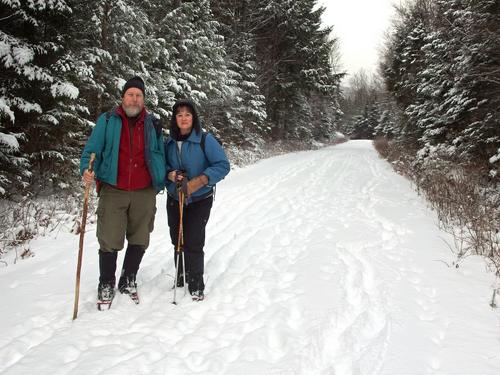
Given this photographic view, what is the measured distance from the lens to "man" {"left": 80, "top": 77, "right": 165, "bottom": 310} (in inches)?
138

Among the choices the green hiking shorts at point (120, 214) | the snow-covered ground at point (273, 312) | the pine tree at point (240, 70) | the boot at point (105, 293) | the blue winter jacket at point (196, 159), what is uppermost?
the pine tree at point (240, 70)

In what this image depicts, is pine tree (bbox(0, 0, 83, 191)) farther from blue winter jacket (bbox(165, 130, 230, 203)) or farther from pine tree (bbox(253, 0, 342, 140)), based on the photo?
pine tree (bbox(253, 0, 342, 140))

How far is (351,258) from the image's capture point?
5.06 metres

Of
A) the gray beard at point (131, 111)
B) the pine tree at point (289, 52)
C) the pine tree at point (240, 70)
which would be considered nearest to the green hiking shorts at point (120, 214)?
the gray beard at point (131, 111)

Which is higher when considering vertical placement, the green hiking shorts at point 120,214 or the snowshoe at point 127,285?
the green hiking shorts at point 120,214

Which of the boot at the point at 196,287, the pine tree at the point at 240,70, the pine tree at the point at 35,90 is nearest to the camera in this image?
the boot at the point at 196,287

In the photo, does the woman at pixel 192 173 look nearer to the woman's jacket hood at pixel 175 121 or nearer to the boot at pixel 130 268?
the woman's jacket hood at pixel 175 121

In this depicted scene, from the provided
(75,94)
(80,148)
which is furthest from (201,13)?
(75,94)

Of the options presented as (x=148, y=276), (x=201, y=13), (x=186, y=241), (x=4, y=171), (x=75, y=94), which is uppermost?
(x=201, y=13)

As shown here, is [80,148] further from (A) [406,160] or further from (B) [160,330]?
(A) [406,160]

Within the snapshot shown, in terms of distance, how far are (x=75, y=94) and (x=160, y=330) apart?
4798 millimetres

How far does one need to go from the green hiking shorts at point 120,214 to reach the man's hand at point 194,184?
1.37 ft

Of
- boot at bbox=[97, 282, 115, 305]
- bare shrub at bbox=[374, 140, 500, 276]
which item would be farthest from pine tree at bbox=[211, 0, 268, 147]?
boot at bbox=[97, 282, 115, 305]

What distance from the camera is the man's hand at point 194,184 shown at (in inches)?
142
